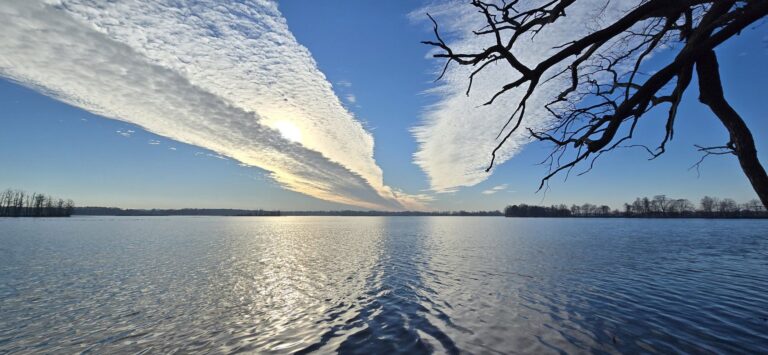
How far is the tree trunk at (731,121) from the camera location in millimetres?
4074

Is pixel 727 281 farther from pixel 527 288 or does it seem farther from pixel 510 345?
pixel 510 345

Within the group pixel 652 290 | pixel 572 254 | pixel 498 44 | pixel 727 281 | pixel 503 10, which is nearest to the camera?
pixel 498 44

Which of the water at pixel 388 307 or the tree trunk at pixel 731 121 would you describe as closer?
the tree trunk at pixel 731 121

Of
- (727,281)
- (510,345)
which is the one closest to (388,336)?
(510,345)

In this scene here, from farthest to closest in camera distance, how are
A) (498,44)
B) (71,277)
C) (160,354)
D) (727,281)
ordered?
(71,277), (727,281), (160,354), (498,44)

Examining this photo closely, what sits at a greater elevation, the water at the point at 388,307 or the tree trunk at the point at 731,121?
the tree trunk at the point at 731,121

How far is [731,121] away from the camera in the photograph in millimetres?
4230

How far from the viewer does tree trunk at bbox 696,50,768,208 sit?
160 inches

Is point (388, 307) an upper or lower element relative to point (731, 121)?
lower

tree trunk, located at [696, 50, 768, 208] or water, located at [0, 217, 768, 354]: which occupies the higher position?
tree trunk, located at [696, 50, 768, 208]

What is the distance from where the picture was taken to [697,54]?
3961 millimetres

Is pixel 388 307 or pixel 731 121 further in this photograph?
pixel 388 307

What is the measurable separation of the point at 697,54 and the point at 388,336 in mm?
10749

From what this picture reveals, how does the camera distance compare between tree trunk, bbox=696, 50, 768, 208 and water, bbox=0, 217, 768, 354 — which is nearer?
tree trunk, bbox=696, 50, 768, 208
